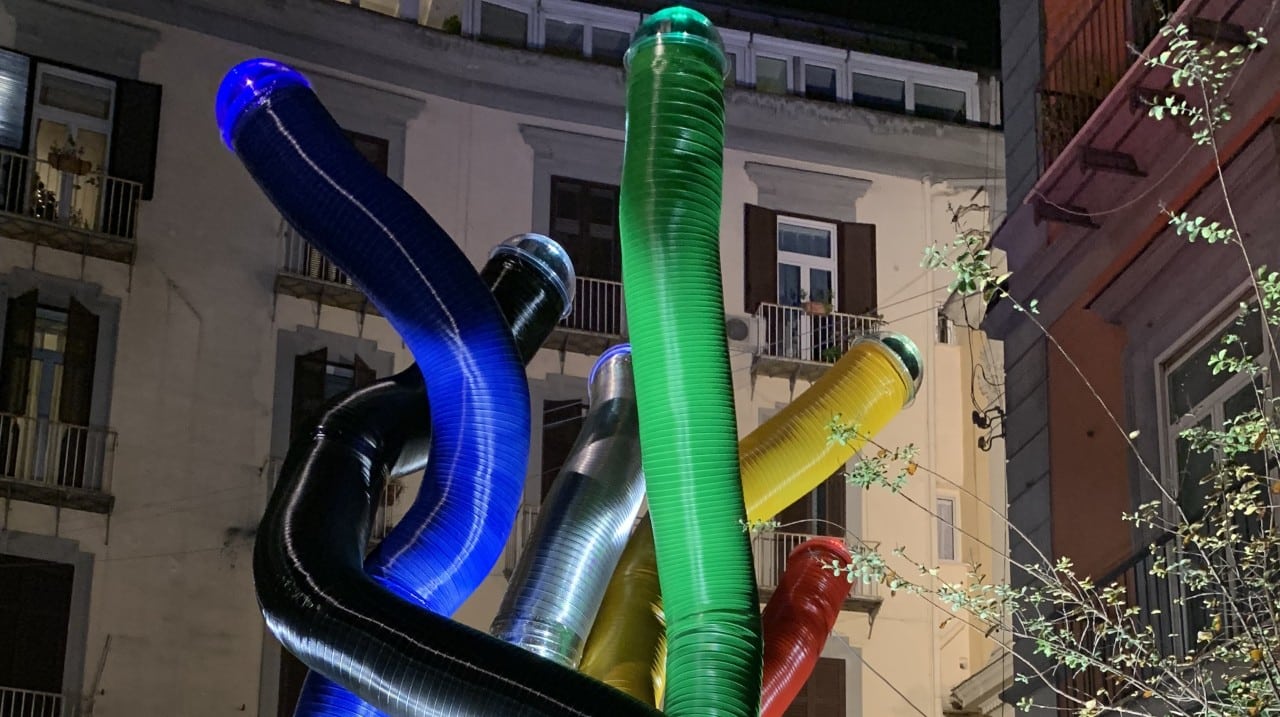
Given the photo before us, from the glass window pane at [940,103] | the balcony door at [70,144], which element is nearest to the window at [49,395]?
the balcony door at [70,144]

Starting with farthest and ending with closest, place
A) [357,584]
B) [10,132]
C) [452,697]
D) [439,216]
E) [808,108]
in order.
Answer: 1. [808,108]
2. [439,216]
3. [10,132]
4. [357,584]
5. [452,697]

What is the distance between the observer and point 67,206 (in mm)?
23125

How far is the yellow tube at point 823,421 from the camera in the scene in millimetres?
12812

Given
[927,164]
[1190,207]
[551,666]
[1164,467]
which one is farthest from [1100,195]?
[927,164]

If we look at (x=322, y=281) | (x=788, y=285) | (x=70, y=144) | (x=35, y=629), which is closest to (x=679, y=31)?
(x=322, y=281)

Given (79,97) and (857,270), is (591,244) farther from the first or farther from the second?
(79,97)

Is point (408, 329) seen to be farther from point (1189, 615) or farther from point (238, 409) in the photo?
point (238, 409)

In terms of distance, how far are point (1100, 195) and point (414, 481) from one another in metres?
12.0

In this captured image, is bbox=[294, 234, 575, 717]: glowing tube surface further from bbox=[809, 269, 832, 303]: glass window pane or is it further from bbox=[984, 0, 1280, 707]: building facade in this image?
bbox=[809, 269, 832, 303]: glass window pane

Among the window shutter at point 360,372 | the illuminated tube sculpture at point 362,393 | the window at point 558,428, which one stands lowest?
the illuminated tube sculpture at point 362,393

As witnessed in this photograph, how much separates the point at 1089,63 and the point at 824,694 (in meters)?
12.2

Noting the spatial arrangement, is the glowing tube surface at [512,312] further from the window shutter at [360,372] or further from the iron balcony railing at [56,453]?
the window shutter at [360,372]

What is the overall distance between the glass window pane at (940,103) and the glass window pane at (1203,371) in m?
14.9

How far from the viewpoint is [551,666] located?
8516 mm
